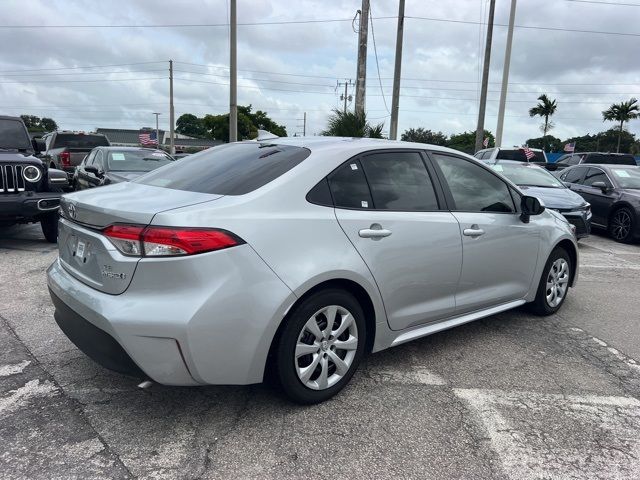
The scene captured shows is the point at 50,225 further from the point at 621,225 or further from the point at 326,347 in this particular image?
the point at 621,225

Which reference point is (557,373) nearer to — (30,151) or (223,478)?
(223,478)

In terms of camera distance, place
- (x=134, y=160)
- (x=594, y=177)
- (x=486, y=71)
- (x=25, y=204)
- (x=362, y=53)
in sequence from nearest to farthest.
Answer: (x=25, y=204) → (x=134, y=160) → (x=594, y=177) → (x=362, y=53) → (x=486, y=71)

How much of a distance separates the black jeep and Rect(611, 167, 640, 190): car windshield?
10448 millimetres

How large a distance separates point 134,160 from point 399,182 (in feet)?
25.1

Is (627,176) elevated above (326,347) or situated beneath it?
elevated above

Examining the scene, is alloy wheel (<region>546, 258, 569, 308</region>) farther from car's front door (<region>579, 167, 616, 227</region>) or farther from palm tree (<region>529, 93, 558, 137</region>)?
palm tree (<region>529, 93, 558, 137</region>)

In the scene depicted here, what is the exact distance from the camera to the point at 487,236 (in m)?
3.95

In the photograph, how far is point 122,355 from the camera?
2.58 meters

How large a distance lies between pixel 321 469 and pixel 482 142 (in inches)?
914

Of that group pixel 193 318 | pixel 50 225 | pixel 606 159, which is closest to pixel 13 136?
pixel 50 225

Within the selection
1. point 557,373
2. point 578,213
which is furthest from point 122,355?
point 578,213

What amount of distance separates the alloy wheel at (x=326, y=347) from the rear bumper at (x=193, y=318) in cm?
26

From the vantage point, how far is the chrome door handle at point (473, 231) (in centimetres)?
375

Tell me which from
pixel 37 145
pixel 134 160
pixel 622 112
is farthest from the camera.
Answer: pixel 622 112
